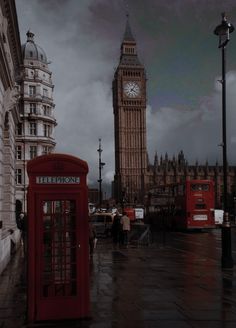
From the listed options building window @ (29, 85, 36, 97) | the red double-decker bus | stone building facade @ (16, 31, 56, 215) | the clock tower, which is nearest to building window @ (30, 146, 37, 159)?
stone building facade @ (16, 31, 56, 215)

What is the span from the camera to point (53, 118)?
7425 centimetres

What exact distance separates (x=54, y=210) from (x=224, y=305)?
3.25 m

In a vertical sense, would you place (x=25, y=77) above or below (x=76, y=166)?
above

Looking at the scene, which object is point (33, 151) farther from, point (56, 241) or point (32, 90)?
point (56, 241)

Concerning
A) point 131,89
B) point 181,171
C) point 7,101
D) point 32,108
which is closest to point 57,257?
point 7,101

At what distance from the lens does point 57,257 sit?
7.62 metres

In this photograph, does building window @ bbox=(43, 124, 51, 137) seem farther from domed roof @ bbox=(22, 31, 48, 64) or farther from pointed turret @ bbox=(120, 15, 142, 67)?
pointed turret @ bbox=(120, 15, 142, 67)

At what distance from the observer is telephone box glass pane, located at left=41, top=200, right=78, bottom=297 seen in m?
7.63

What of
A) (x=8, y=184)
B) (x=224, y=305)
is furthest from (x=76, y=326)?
(x=8, y=184)

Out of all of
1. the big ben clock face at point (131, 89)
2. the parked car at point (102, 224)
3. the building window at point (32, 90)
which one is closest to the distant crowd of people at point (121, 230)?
the parked car at point (102, 224)

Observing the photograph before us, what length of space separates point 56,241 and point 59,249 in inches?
4.7

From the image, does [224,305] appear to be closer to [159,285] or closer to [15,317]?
[159,285]

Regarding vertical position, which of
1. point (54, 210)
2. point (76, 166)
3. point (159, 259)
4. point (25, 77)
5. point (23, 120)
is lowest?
point (159, 259)

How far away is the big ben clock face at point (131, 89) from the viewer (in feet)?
485
